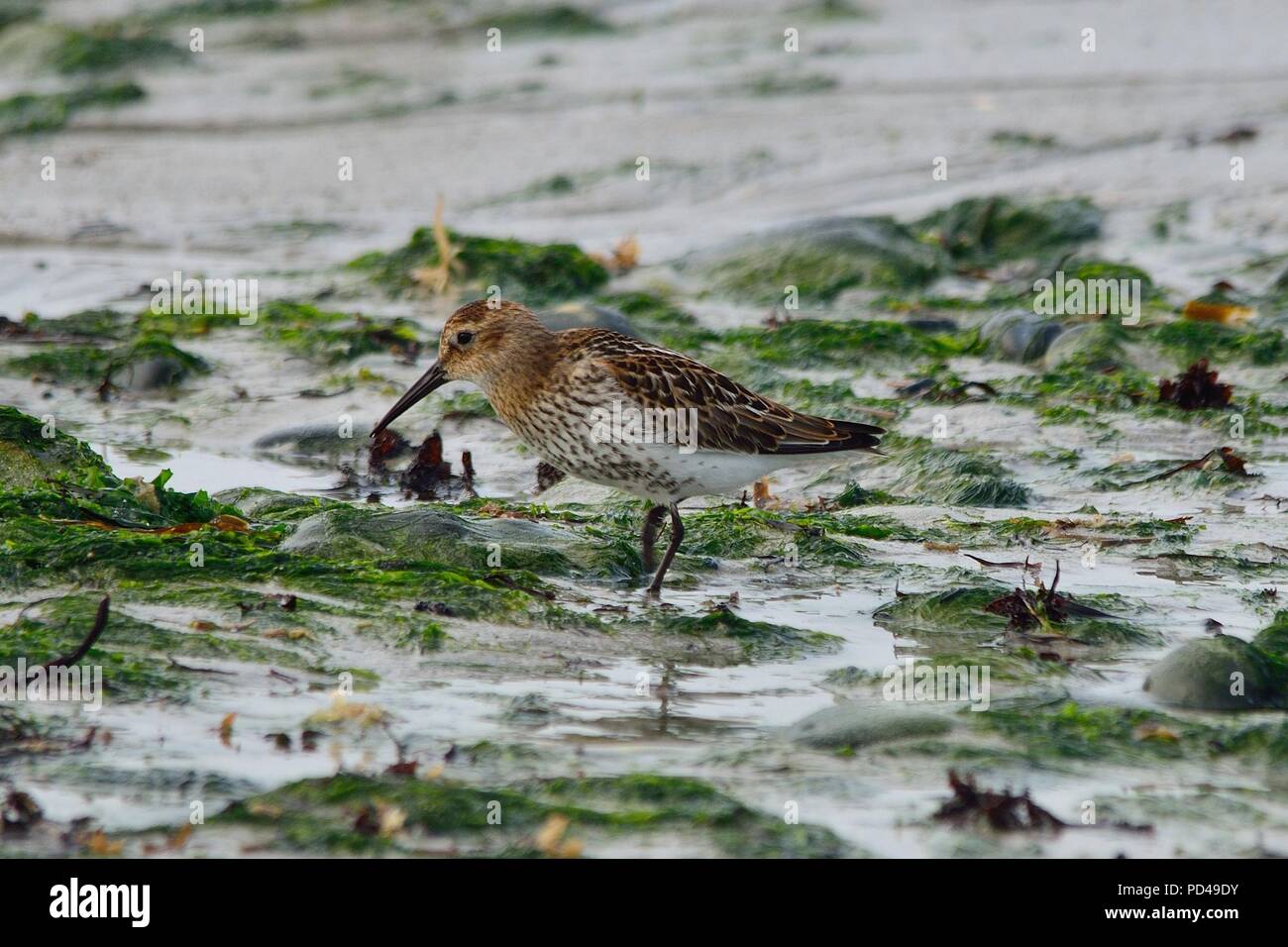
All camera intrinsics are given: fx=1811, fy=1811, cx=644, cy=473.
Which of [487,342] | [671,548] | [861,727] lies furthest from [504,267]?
[861,727]

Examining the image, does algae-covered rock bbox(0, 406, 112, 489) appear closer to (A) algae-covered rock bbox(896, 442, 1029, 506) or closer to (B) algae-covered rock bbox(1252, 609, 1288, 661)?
(A) algae-covered rock bbox(896, 442, 1029, 506)

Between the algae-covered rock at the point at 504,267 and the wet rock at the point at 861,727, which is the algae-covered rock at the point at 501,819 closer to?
the wet rock at the point at 861,727

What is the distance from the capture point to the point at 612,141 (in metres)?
14.5

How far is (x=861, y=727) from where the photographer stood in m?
4.97

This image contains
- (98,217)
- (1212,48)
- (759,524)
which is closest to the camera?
(759,524)

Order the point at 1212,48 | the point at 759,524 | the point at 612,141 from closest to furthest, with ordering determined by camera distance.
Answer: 1. the point at 759,524
2. the point at 612,141
3. the point at 1212,48

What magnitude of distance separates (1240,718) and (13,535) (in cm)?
401

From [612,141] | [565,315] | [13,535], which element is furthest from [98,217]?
[13,535]

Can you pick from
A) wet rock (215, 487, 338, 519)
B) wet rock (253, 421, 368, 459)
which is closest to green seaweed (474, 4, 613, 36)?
wet rock (253, 421, 368, 459)

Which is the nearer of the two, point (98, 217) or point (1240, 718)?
point (1240, 718)

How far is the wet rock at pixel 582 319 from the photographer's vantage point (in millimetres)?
9086

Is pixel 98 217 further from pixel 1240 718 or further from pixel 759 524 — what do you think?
pixel 1240 718

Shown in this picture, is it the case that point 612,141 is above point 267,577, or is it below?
above
